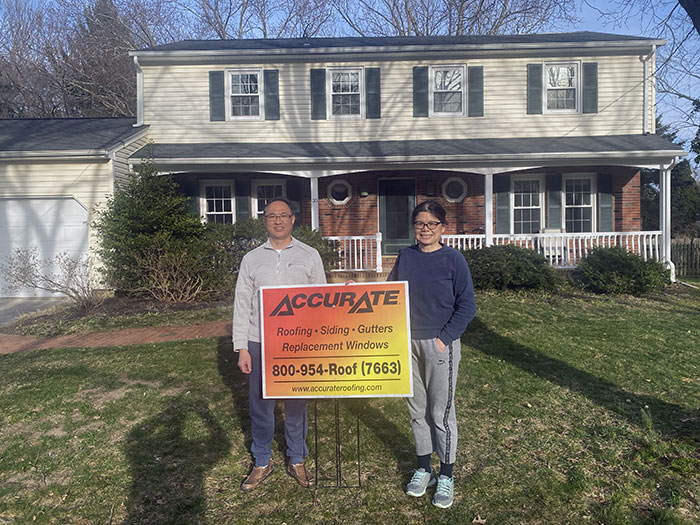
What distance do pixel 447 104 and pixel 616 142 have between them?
159 inches

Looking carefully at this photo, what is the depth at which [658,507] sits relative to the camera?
3.04 metres

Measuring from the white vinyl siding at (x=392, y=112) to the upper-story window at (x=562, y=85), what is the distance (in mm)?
254

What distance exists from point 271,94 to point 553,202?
761 cm

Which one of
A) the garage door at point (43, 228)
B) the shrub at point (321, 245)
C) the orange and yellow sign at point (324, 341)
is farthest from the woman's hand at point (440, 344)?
the garage door at point (43, 228)

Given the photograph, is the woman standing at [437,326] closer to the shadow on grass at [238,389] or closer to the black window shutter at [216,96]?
the shadow on grass at [238,389]

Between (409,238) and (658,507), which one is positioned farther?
(409,238)

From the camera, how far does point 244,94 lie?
1306 cm

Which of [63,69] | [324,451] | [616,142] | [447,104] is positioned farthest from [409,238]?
[63,69]

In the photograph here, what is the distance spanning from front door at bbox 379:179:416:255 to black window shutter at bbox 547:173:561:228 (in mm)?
3419

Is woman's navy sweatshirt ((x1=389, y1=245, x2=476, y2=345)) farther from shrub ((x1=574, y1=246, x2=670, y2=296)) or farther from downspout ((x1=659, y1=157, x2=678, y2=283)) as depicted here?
downspout ((x1=659, y1=157, x2=678, y2=283))

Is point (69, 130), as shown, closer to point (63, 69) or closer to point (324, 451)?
point (324, 451)

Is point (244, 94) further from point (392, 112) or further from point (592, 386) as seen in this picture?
point (592, 386)

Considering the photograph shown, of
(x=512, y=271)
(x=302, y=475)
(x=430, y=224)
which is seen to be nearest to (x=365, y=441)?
(x=302, y=475)

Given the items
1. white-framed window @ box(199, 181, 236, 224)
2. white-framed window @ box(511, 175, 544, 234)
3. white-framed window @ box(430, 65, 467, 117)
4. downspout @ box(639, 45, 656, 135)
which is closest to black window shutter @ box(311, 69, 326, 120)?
white-framed window @ box(430, 65, 467, 117)
